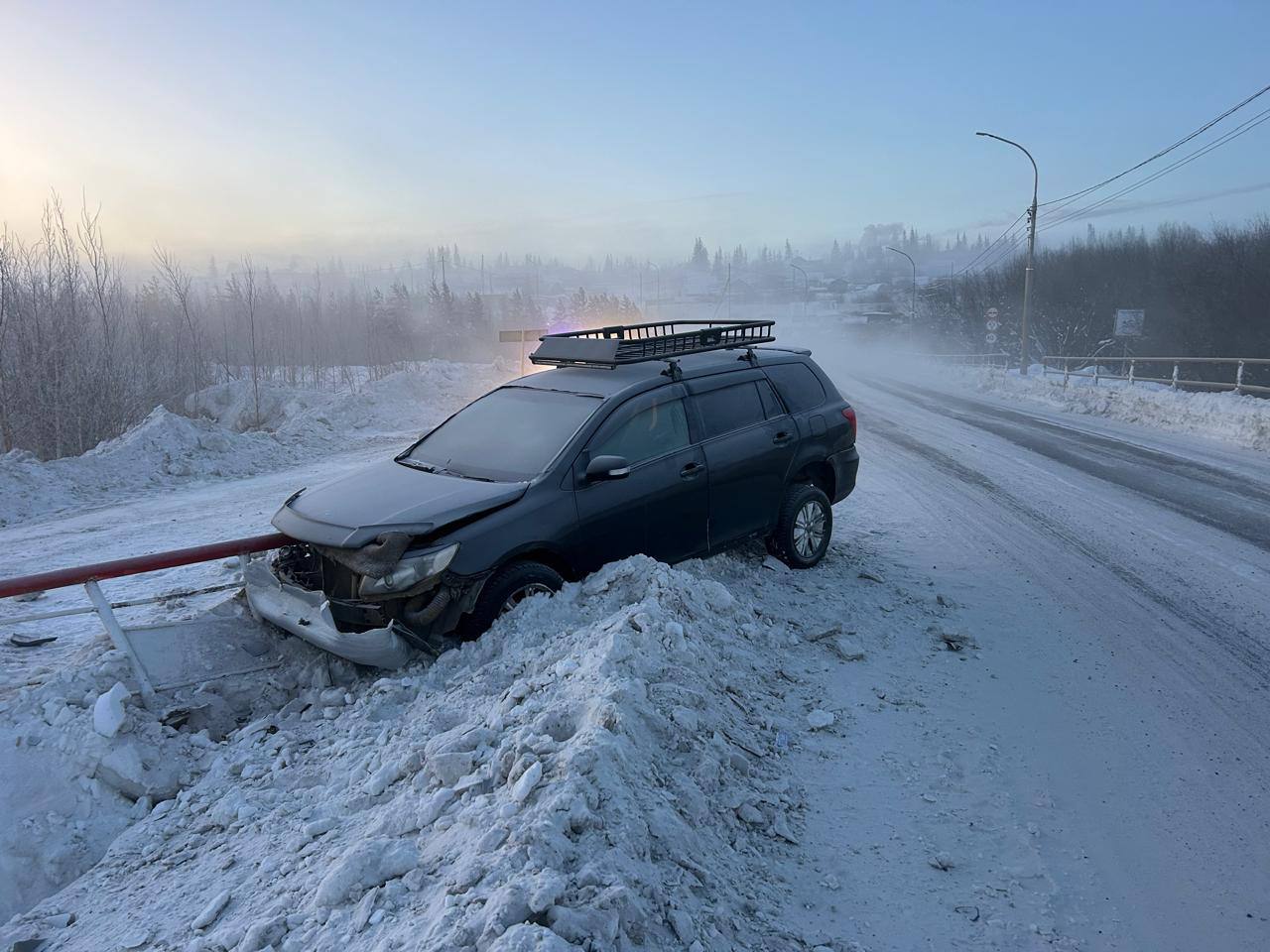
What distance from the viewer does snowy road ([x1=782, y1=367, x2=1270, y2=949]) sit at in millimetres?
3117

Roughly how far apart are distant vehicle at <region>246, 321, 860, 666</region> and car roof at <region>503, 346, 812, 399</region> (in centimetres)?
2

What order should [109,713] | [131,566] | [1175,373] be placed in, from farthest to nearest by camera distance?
[1175,373]
[131,566]
[109,713]

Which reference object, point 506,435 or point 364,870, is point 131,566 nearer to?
point 506,435

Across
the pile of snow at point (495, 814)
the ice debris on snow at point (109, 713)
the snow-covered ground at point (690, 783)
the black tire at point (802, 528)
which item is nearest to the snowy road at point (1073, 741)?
the snow-covered ground at point (690, 783)

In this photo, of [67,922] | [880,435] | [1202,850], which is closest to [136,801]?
[67,922]

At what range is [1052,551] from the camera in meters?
7.74

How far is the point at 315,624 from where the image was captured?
179 inches

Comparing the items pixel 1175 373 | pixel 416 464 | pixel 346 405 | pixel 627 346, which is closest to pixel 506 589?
pixel 416 464

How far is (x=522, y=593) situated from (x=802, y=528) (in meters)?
2.96

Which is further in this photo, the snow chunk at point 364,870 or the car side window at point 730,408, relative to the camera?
the car side window at point 730,408

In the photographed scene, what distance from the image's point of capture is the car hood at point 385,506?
14.8 feet

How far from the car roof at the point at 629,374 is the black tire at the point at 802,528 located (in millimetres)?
1194

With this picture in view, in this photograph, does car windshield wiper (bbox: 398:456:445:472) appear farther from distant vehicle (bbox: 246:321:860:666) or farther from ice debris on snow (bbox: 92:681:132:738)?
ice debris on snow (bbox: 92:681:132:738)

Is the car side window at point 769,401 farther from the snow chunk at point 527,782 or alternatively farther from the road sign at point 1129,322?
the road sign at point 1129,322
